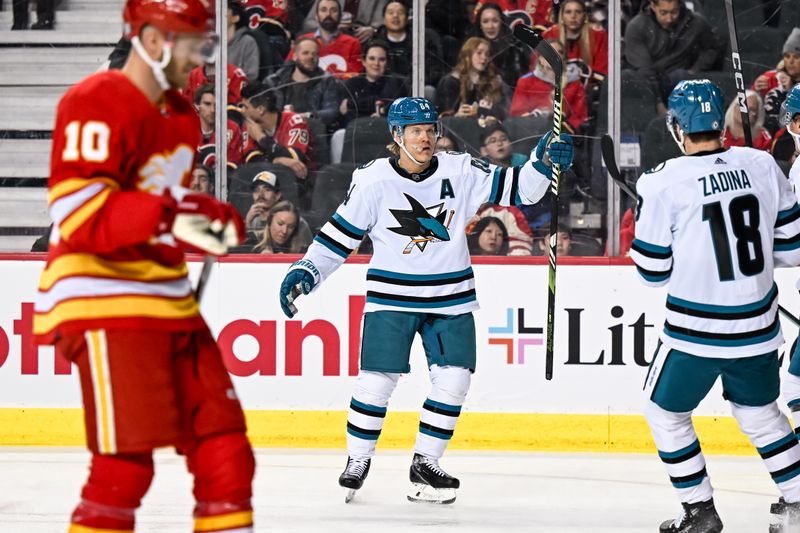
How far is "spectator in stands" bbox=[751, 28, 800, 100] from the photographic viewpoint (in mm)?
5703

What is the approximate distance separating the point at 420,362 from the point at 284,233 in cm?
88

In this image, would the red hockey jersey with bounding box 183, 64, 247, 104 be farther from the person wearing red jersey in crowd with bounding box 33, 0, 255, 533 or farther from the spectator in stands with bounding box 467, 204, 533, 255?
the person wearing red jersey in crowd with bounding box 33, 0, 255, 533

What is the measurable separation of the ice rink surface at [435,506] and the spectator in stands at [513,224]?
Answer: 37.4 inches

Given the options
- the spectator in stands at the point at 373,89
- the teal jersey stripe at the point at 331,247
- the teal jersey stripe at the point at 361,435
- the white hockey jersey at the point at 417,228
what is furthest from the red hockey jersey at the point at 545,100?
the teal jersey stripe at the point at 361,435

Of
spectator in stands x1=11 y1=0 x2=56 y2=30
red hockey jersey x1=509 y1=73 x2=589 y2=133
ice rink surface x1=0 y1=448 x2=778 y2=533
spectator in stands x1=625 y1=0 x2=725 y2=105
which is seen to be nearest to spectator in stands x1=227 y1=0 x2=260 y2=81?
spectator in stands x1=11 y1=0 x2=56 y2=30

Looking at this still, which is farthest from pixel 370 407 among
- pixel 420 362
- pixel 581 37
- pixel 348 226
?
pixel 581 37

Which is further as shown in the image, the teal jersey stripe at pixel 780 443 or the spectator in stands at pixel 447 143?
the spectator in stands at pixel 447 143

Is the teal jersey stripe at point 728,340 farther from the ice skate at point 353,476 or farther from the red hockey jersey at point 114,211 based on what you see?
the red hockey jersey at point 114,211

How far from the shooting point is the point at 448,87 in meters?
5.81

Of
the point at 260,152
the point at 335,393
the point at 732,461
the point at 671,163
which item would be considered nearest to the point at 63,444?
the point at 335,393

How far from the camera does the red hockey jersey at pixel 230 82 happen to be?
5750mm

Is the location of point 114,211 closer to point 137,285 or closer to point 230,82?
point 137,285

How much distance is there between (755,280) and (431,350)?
133 centimetres

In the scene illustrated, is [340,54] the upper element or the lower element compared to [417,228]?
upper
